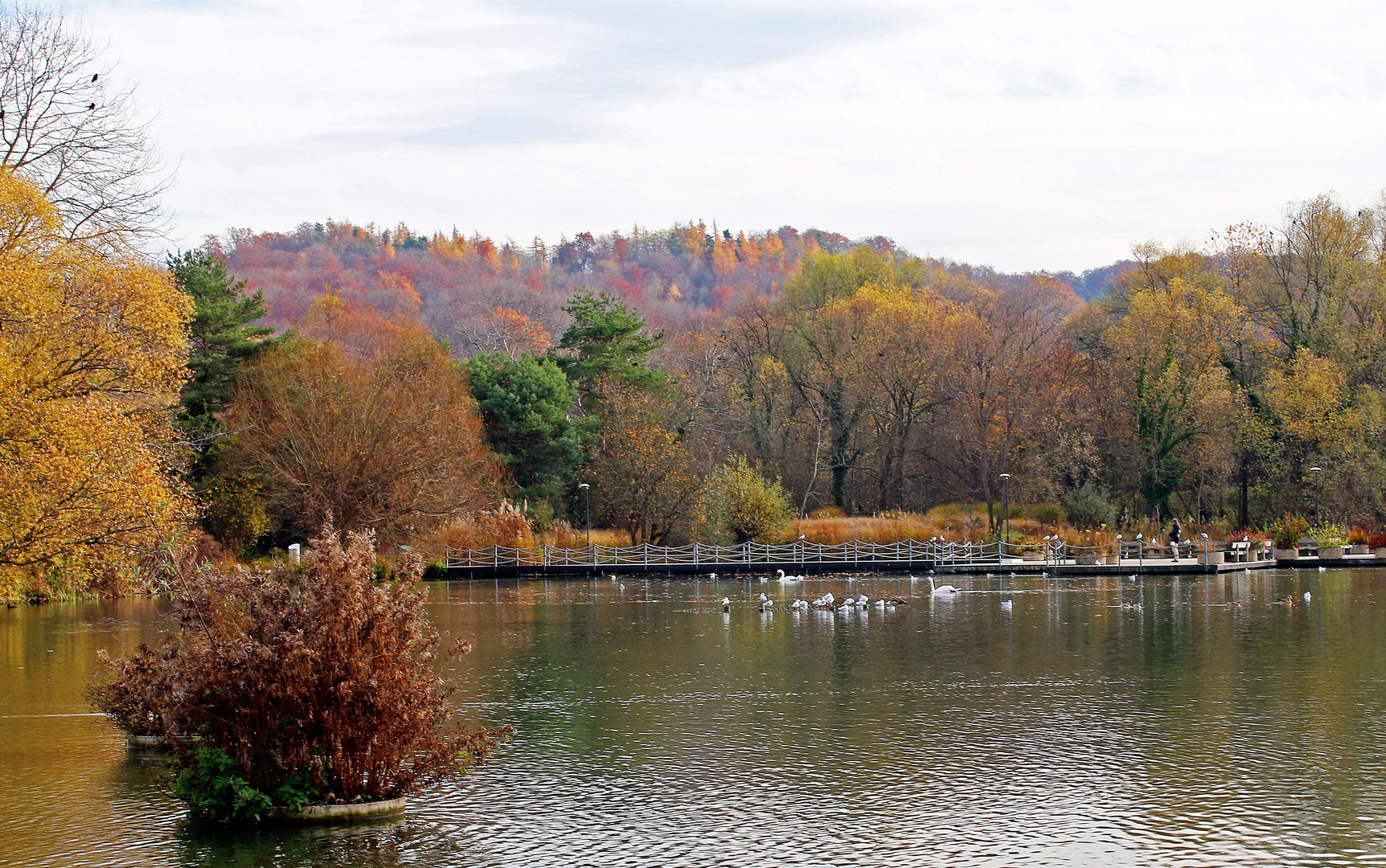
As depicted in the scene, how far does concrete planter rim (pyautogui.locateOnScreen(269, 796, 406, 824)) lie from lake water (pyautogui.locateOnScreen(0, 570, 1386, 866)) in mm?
181

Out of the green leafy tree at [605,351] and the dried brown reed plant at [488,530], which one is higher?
the green leafy tree at [605,351]

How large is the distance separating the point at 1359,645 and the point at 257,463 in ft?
102

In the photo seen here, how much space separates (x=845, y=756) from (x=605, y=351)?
41.0m

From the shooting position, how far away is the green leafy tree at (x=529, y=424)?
4784 cm

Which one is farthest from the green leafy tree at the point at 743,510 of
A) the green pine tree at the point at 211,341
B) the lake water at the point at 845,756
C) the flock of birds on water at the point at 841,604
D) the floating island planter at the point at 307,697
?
the floating island planter at the point at 307,697

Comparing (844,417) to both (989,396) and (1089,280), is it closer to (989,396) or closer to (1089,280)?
(989,396)

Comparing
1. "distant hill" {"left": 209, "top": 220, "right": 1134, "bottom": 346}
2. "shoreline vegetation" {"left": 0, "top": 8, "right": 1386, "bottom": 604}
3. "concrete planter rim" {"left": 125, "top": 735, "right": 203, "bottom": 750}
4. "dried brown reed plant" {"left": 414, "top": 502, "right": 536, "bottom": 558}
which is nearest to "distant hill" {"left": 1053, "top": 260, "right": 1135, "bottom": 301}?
"distant hill" {"left": 209, "top": 220, "right": 1134, "bottom": 346}

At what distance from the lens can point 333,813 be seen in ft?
33.5

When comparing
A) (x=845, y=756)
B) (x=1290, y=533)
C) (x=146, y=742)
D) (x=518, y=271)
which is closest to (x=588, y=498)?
(x=1290, y=533)

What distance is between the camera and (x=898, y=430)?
5403 cm

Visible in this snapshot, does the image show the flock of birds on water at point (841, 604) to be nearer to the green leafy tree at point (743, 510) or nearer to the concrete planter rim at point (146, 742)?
the green leafy tree at point (743, 510)

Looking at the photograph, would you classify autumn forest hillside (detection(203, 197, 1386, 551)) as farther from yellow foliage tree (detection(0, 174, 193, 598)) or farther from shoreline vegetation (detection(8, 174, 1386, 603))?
yellow foliage tree (detection(0, 174, 193, 598))

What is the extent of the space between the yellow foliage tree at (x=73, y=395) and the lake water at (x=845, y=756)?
7.24 feet

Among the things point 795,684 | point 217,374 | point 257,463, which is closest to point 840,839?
point 795,684
